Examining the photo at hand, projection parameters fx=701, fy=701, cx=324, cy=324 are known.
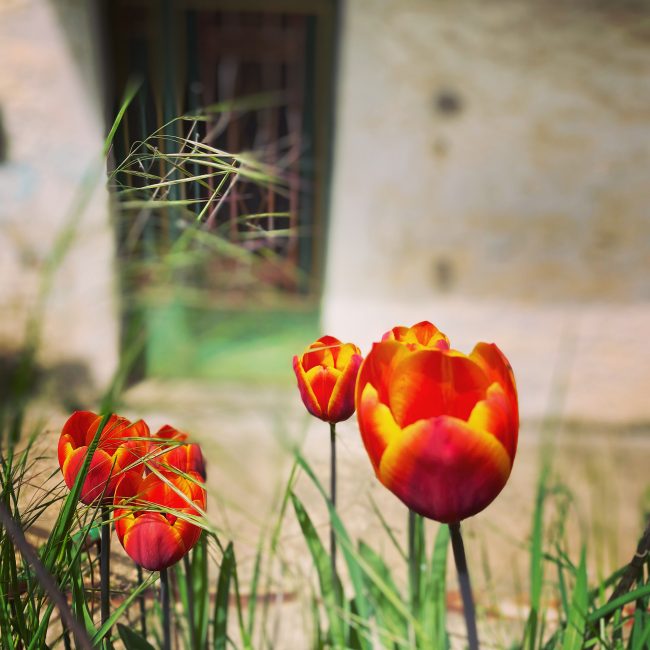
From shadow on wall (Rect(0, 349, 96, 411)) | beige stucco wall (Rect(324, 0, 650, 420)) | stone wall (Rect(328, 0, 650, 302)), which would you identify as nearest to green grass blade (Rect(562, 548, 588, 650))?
beige stucco wall (Rect(324, 0, 650, 420))

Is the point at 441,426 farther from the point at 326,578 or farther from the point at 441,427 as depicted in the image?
the point at 326,578

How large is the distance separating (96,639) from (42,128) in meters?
2.41

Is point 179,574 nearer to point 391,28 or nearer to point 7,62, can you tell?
point 391,28

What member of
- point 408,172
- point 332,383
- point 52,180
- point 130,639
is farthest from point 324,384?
point 52,180

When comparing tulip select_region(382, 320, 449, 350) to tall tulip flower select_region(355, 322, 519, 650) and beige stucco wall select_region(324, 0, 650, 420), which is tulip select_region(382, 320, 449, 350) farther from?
beige stucco wall select_region(324, 0, 650, 420)

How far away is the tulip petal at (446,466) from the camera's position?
300mm

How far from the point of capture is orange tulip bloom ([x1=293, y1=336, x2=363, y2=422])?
40cm

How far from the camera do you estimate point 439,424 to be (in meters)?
0.30

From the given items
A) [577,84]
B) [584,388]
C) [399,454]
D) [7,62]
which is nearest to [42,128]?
[7,62]

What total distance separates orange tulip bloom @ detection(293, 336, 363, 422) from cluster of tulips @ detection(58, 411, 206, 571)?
3.0 inches

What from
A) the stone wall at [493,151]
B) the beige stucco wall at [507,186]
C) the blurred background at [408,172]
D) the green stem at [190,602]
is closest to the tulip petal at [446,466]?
the green stem at [190,602]

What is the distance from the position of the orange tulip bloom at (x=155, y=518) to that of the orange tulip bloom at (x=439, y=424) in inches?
4.0

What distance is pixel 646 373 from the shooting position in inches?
97.8

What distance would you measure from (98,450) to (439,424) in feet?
0.60
